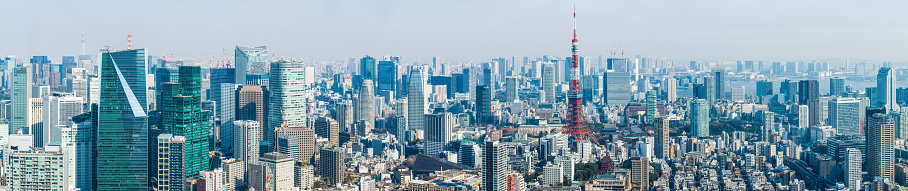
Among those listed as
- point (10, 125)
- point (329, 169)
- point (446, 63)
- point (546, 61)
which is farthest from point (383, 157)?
point (546, 61)

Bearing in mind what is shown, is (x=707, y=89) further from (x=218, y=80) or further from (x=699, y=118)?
(x=218, y=80)

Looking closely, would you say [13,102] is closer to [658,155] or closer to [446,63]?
[658,155]

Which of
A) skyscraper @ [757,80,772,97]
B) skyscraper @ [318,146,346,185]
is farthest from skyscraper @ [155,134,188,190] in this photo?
skyscraper @ [757,80,772,97]

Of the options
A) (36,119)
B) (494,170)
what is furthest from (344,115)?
(494,170)

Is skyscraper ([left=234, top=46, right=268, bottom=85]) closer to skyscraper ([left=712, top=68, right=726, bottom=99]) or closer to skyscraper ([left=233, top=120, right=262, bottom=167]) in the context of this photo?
skyscraper ([left=233, top=120, right=262, bottom=167])

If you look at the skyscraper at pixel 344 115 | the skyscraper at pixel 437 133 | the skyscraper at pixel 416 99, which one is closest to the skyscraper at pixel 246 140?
A: the skyscraper at pixel 437 133

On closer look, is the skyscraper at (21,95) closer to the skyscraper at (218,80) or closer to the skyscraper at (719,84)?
the skyscraper at (218,80)
